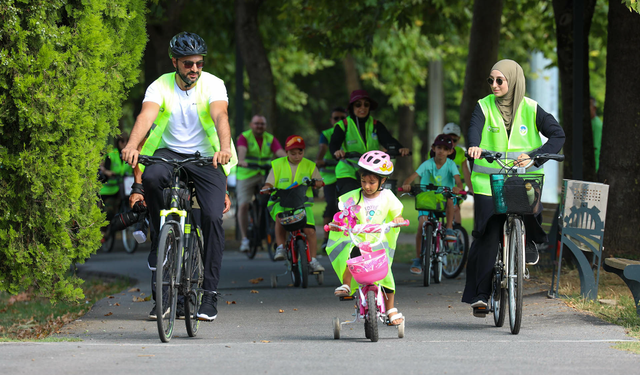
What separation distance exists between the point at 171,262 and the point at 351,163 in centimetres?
478

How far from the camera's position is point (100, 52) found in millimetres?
7066

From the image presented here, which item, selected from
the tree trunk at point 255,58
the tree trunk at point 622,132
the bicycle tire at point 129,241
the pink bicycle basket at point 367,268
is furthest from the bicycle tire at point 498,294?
the tree trunk at point 255,58

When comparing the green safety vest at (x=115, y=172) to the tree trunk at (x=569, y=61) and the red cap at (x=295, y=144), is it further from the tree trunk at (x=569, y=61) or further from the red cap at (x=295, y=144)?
the tree trunk at (x=569, y=61)

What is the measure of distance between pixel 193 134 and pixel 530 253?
2.59m

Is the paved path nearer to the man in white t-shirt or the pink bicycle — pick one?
the pink bicycle

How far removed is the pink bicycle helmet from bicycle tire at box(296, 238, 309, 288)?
11.1 feet

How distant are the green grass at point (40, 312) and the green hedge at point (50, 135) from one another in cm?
42

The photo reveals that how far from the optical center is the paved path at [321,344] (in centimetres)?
524

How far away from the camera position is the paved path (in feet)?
17.2

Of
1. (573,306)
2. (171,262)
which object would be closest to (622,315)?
(573,306)

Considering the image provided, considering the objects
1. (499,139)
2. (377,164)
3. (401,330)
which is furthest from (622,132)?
(401,330)

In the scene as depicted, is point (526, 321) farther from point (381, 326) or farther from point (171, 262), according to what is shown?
point (171, 262)

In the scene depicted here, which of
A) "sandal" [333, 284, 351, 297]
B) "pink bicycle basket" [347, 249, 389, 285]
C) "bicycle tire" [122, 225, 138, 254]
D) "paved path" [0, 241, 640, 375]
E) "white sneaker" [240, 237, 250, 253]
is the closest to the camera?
"paved path" [0, 241, 640, 375]

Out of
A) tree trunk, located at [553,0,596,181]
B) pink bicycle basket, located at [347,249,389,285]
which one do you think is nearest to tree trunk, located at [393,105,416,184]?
tree trunk, located at [553,0,596,181]
